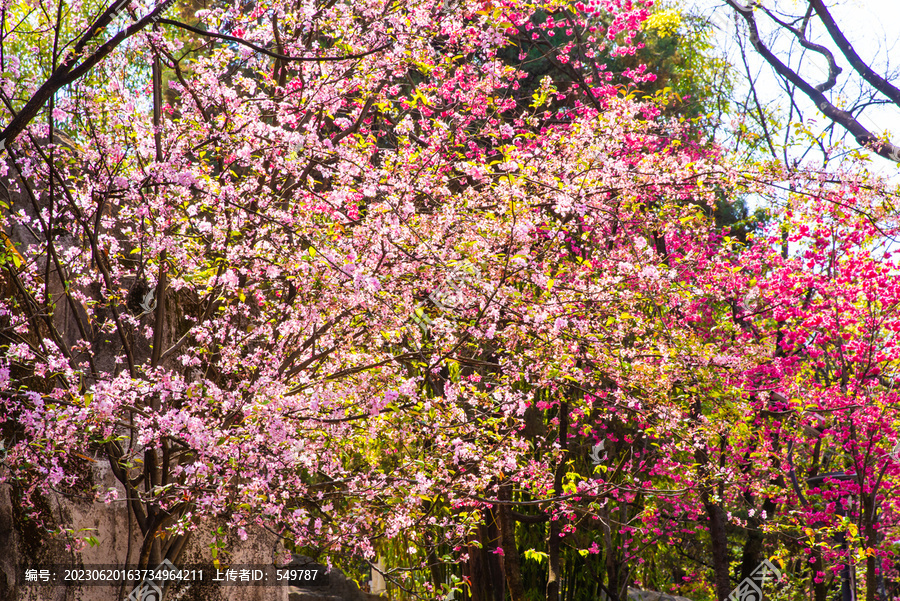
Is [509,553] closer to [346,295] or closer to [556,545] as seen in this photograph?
[556,545]

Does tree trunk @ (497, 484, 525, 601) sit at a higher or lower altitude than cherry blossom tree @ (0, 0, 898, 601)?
lower

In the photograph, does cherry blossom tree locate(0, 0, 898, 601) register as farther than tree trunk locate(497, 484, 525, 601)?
No

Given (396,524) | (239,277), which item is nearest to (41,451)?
(239,277)
